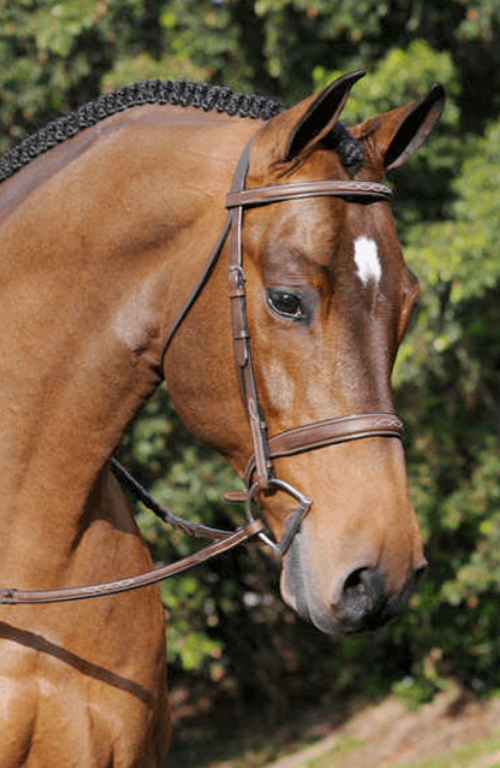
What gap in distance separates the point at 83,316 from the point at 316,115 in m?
0.75

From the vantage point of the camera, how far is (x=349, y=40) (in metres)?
6.86

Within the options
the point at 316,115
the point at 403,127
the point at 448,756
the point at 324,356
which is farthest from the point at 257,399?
the point at 448,756

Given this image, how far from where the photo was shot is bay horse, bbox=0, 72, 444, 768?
2035 millimetres

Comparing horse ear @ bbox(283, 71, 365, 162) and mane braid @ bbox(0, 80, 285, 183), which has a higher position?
mane braid @ bbox(0, 80, 285, 183)

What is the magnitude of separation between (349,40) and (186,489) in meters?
3.44

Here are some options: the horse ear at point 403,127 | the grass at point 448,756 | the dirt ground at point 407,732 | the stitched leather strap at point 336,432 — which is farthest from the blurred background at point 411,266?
the stitched leather strap at point 336,432

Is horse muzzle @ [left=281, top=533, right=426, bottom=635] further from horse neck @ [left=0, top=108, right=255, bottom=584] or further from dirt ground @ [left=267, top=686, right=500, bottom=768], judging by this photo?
dirt ground @ [left=267, top=686, right=500, bottom=768]

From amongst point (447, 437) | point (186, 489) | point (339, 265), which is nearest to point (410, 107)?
point (339, 265)

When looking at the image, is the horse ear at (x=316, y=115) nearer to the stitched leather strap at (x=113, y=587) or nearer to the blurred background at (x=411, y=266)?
the stitched leather strap at (x=113, y=587)

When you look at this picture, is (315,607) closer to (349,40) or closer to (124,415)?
(124,415)

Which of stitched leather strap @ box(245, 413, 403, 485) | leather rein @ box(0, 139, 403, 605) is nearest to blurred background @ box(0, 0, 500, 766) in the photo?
leather rein @ box(0, 139, 403, 605)

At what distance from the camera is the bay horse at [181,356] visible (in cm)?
204

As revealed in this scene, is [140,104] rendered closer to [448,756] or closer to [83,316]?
[83,316]

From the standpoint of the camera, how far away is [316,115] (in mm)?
2100
